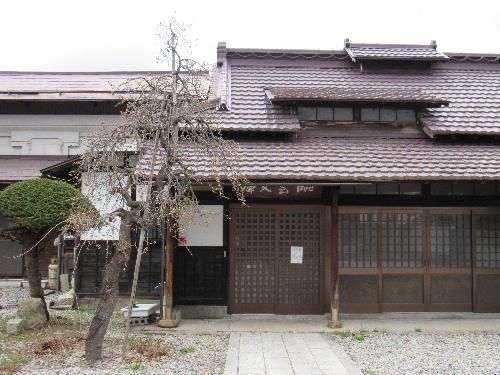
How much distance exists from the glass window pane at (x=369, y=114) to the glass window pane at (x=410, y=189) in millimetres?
2056

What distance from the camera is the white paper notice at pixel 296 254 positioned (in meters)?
11.3

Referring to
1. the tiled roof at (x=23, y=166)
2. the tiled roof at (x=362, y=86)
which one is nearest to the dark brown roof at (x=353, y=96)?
the tiled roof at (x=362, y=86)

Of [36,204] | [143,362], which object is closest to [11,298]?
[36,204]

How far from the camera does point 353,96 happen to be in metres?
12.2

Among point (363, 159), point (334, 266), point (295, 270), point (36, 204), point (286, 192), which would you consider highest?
point (363, 159)

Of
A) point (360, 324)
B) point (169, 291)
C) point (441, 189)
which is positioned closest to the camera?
point (169, 291)

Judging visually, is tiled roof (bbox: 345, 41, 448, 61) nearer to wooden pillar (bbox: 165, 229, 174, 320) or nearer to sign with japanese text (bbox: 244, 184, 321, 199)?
sign with japanese text (bbox: 244, 184, 321, 199)

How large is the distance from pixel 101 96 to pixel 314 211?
30.8 ft

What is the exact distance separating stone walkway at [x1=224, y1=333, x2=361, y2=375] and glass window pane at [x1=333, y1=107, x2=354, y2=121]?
17.5 ft

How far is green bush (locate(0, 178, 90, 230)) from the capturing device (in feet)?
31.3

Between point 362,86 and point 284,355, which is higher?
point 362,86

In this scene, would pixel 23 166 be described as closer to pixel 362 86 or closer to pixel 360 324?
pixel 362 86

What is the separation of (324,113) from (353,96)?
2.73 ft

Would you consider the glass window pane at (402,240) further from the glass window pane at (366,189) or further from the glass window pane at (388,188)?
the glass window pane at (366,189)
